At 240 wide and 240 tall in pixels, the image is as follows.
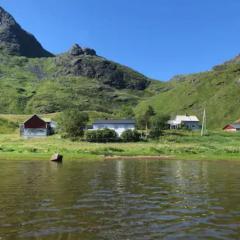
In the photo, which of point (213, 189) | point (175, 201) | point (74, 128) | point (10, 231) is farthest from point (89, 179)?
point (74, 128)

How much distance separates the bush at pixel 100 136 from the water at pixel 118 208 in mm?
86530

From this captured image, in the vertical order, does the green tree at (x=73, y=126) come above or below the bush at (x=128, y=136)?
above

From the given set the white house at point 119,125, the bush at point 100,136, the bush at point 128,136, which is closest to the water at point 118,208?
the bush at point 100,136

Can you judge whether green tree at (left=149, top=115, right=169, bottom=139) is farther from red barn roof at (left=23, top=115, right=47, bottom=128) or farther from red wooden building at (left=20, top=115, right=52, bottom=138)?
red barn roof at (left=23, top=115, right=47, bottom=128)

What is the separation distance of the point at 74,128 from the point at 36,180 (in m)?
94.5

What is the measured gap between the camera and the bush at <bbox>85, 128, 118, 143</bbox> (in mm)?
138250

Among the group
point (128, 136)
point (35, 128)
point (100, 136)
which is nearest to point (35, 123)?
point (35, 128)

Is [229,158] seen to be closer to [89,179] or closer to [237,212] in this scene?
[89,179]

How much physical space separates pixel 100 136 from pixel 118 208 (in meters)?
110

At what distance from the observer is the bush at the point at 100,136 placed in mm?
138250

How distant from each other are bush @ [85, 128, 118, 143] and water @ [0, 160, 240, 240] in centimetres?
8653

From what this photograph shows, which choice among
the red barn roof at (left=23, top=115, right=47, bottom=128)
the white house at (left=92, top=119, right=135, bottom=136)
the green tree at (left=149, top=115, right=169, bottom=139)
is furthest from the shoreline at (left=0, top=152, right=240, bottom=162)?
the white house at (left=92, top=119, right=135, bottom=136)

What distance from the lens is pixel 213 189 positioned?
42844 mm

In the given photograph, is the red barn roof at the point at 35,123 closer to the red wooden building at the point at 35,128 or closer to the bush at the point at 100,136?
the red wooden building at the point at 35,128
